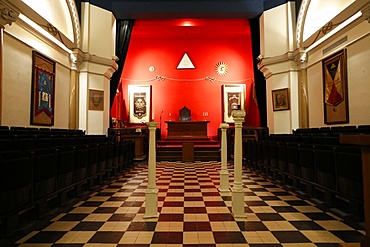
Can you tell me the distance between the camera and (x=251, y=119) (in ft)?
39.6

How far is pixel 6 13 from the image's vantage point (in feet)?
15.6

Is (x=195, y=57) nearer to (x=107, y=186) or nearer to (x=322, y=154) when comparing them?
(x=107, y=186)

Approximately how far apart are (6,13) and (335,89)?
750cm

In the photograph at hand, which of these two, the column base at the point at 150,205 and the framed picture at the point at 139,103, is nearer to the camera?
the column base at the point at 150,205

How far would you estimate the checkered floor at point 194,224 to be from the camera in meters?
2.21

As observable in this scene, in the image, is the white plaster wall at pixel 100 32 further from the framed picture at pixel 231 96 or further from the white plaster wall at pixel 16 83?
the framed picture at pixel 231 96

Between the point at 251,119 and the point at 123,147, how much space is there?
25.1 ft

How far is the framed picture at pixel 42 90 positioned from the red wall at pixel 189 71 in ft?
17.4

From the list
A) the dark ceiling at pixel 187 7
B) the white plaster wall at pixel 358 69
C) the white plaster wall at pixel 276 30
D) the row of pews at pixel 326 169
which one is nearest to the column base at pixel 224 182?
the row of pews at pixel 326 169

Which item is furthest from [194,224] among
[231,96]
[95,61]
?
[231,96]

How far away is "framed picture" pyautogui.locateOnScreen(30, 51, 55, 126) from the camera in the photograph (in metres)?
5.96

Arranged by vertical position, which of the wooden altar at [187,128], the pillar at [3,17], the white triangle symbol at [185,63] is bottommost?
the wooden altar at [187,128]

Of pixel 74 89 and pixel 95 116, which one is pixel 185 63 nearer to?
pixel 95 116

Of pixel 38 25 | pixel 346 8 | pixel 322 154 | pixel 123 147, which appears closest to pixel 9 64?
pixel 38 25
